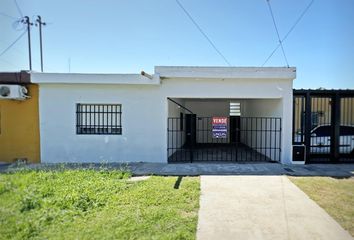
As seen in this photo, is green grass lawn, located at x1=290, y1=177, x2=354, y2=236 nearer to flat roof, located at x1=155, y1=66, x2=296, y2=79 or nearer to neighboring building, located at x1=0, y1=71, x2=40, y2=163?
flat roof, located at x1=155, y1=66, x2=296, y2=79

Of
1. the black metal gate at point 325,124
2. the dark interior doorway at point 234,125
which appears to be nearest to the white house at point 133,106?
the black metal gate at point 325,124

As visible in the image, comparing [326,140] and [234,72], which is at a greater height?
[234,72]

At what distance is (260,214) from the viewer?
166 inches

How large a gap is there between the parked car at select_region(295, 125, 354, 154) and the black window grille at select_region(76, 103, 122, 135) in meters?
7.35

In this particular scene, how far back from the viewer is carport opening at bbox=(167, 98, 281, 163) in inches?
361

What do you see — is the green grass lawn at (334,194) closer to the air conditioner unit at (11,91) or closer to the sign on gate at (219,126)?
the sign on gate at (219,126)

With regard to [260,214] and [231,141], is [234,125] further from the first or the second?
[260,214]

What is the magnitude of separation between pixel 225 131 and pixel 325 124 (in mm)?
3832

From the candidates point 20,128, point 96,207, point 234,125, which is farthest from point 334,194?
point 20,128

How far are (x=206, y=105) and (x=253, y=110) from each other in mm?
3400

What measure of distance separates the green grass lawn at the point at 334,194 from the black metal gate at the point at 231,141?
258cm

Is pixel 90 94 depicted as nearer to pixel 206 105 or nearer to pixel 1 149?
pixel 1 149

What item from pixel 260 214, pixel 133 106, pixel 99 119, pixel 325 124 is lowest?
pixel 260 214

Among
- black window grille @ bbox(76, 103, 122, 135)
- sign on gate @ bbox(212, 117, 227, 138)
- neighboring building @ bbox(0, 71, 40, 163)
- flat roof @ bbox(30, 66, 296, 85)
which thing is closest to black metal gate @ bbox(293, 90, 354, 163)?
flat roof @ bbox(30, 66, 296, 85)
